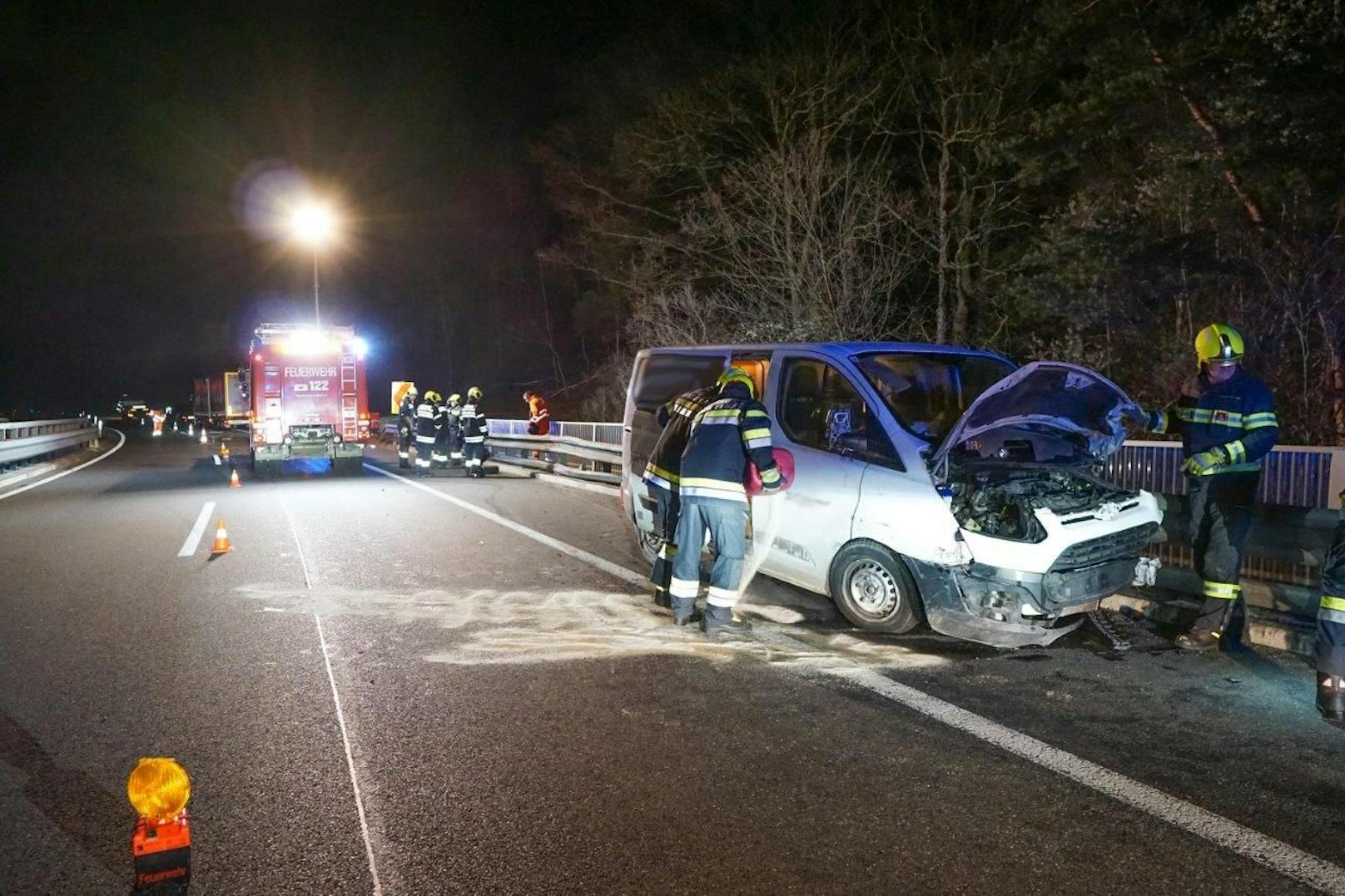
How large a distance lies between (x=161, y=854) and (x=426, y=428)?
16.9m

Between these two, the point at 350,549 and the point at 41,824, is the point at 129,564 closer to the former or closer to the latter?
the point at 350,549

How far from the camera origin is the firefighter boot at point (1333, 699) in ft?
15.4

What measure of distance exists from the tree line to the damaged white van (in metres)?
7.87

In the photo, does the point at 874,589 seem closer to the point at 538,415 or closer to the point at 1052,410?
the point at 1052,410

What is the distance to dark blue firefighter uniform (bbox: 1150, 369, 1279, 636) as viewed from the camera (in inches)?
232

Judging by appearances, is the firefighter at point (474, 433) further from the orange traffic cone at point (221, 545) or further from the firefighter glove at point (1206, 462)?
the firefighter glove at point (1206, 462)

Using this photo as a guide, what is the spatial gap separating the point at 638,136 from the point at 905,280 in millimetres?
7230

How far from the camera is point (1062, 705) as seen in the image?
197 inches

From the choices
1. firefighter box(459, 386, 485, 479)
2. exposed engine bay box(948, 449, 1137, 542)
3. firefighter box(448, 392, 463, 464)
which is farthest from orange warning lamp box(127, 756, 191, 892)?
firefighter box(448, 392, 463, 464)

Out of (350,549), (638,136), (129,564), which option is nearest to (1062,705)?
(350,549)

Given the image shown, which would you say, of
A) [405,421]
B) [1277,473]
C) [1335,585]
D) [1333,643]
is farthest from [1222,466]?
[405,421]

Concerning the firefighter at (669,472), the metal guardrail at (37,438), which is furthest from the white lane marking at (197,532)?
the metal guardrail at (37,438)

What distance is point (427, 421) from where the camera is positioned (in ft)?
62.8

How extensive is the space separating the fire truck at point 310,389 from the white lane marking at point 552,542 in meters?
5.92
